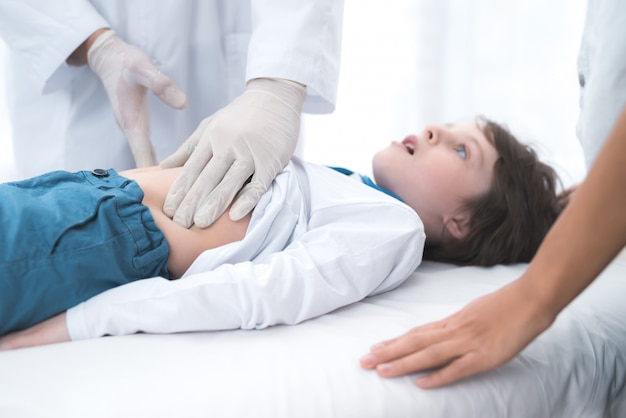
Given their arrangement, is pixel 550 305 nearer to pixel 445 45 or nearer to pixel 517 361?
pixel 517 361

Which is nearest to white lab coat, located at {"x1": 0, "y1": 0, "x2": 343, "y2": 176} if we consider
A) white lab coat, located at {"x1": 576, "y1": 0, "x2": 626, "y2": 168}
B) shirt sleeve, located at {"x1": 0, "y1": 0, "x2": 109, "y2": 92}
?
shirt sleeve, located at {"x1": 0, "y1": 0, "x2": 109, "y2": 92}

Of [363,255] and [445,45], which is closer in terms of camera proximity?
[363,255]

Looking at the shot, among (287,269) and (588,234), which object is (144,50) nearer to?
(287,269)

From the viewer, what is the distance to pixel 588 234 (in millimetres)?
713

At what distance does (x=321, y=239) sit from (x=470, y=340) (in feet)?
1.15

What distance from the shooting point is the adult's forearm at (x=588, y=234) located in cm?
68

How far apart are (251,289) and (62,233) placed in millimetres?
305

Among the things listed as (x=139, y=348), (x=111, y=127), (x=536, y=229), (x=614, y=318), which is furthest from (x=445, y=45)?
(x=139, y=348)

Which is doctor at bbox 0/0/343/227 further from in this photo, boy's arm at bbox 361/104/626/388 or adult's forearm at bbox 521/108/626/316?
adult's forearm at bbox 521/108/626/316

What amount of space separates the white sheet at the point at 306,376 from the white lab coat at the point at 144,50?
623 millimetres

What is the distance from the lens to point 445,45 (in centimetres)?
233

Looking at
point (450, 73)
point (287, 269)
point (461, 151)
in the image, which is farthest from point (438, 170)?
point (450, 73)

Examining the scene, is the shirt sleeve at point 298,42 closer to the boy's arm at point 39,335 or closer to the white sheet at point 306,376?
the white sheet at point 306,376

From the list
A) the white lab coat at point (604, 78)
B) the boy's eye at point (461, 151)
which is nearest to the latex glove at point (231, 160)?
the boy's eye at point (461, 151)
